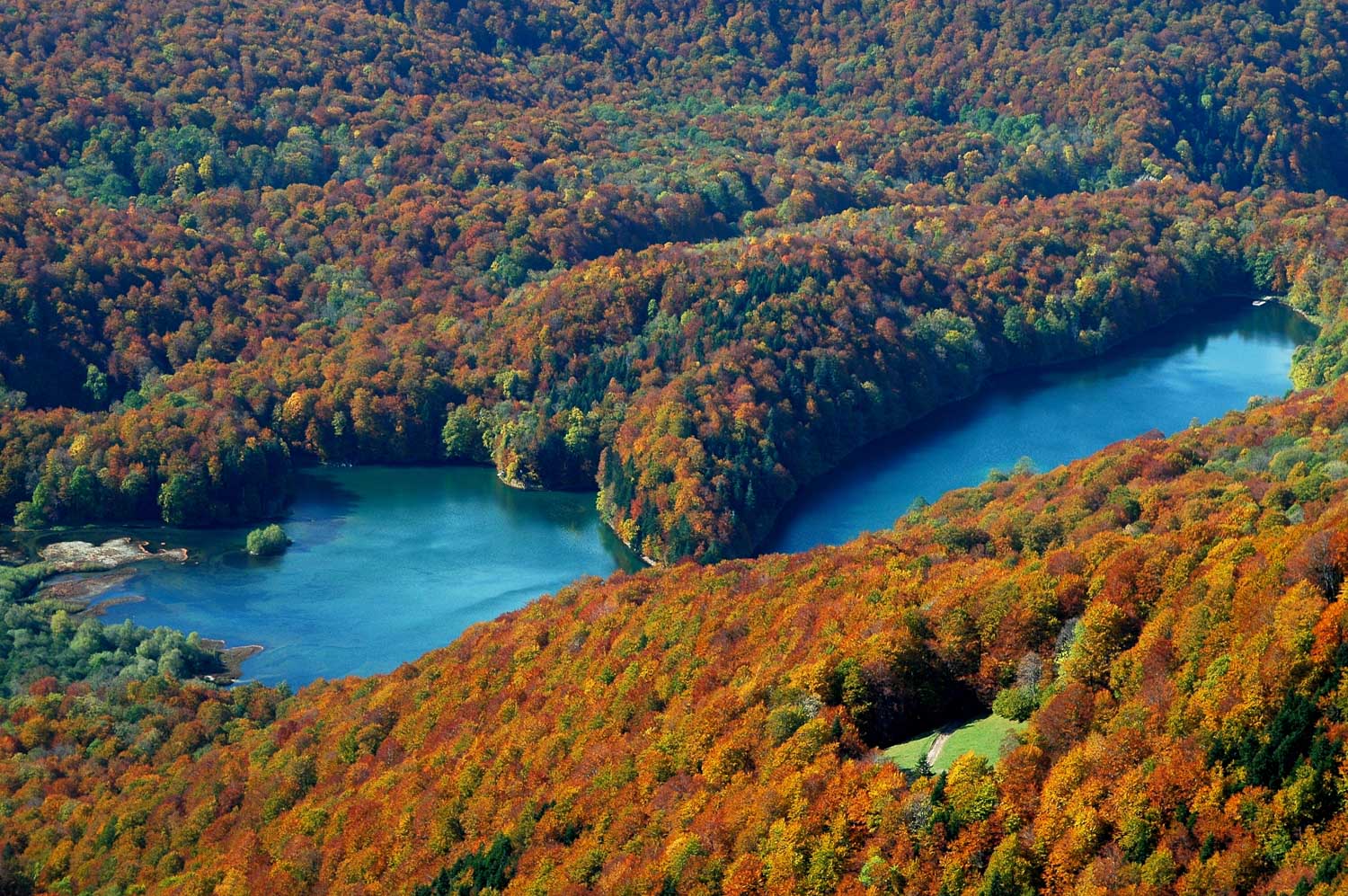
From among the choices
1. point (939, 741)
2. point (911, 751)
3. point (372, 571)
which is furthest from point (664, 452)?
point (911, 751)

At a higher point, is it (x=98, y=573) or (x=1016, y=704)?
(x=1016, y=704)

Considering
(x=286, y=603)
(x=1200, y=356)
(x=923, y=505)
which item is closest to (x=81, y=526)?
(x=286, y=603)

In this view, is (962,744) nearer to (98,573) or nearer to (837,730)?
(837,730)

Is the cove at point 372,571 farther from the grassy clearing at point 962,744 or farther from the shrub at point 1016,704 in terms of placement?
the shrub at point 1016,704

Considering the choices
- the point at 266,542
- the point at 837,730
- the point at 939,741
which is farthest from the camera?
the point at 266,542

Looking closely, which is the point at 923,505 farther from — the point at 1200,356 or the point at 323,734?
the point at 1200,356

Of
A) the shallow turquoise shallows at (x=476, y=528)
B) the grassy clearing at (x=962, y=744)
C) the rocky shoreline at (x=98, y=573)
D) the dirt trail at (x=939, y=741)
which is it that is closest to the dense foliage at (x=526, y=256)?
the shallow turquoise shallows at (x=476, y=528)
